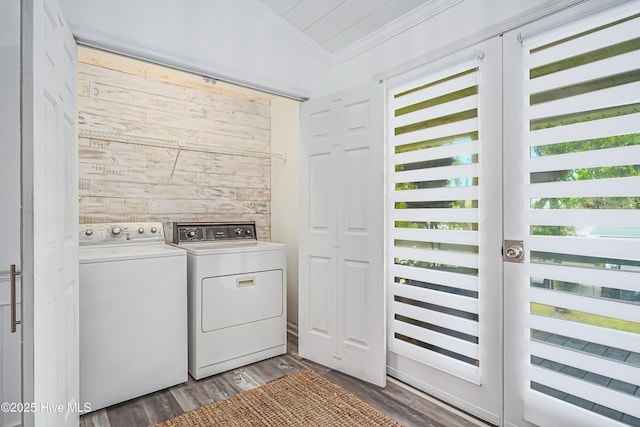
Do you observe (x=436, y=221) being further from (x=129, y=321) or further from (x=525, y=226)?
(x=129, y=321)

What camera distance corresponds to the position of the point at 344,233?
2.48 metres

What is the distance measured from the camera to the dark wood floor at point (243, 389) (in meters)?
1.93

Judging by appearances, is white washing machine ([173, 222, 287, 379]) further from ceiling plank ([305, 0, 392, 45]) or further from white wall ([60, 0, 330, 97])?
ceiling plank ([305, 0, 392, 45])

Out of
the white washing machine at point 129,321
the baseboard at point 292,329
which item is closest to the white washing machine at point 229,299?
the white washing machine at point 129,321

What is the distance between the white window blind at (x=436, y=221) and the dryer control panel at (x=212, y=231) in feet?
4.77

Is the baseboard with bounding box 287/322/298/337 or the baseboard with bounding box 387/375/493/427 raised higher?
the baseboard with bounding box 387/375/493/427

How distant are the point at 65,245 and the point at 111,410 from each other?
119cm

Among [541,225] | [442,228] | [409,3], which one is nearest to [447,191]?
[442,228]

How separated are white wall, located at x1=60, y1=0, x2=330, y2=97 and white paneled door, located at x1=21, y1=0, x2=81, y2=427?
0.24m

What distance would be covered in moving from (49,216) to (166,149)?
190cm

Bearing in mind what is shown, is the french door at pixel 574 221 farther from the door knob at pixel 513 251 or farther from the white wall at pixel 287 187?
the white wall at pixel 287 187

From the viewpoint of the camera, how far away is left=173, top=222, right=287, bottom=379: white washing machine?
240 centimetres

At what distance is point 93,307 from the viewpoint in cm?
198

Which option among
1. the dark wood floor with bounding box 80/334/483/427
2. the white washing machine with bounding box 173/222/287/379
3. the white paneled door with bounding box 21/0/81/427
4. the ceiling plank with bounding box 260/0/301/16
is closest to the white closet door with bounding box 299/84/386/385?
the dark wood floor with bounding box 80/334/483/427
